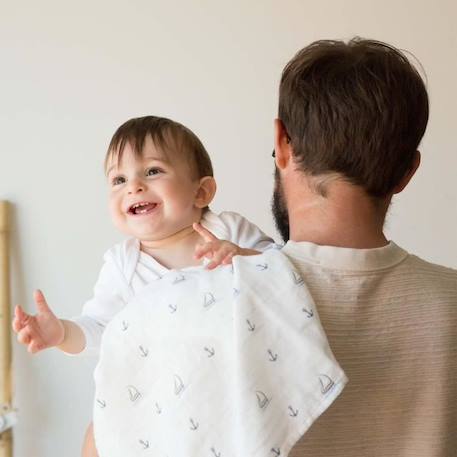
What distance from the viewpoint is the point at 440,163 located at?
1647 millimetres

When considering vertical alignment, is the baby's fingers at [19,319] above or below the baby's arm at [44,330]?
above

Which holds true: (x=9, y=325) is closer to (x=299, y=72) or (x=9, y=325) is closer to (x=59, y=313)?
(x=59, y=313)

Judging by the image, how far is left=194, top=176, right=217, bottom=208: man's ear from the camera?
46.0 inches

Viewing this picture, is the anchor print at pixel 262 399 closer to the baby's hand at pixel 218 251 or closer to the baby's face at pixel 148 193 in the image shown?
the baby's hand at pixel 218 251

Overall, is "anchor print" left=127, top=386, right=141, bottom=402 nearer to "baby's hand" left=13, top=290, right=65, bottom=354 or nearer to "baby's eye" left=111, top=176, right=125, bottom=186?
"baby's hand" left=13, top=290, right=65, bottom=354

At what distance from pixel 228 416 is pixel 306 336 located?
0.38 feet

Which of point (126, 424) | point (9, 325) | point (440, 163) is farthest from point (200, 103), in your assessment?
point (126, 424)

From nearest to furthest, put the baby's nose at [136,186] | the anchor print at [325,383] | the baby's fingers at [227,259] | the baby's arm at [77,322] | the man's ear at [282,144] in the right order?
1. the anchor print at [325,383]
2. the man's ear at [282,144]
3. the baby's fingers at [227,259]
4. the baby's arm at [77,322]
5. the baby's nose at [136,186]

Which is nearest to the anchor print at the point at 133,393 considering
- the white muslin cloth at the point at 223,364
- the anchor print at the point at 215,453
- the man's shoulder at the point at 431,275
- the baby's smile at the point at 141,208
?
the white muslin cloth at the point at 223,364

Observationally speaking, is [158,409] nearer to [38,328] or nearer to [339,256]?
[339,256]

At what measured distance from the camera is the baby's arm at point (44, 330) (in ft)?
3.17

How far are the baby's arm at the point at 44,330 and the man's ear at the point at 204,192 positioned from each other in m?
0.30

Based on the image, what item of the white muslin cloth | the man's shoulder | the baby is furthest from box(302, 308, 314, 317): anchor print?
the baby

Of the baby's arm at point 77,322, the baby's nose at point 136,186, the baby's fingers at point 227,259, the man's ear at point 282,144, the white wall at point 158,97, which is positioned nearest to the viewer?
the man's ear at point 282,144
